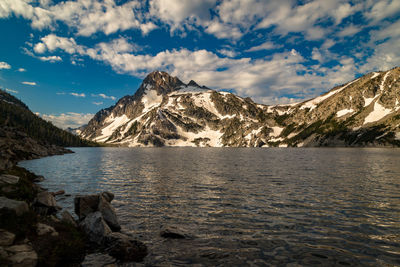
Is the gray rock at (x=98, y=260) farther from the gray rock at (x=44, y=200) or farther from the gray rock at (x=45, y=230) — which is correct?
the gray rock at (x=44, y=200)

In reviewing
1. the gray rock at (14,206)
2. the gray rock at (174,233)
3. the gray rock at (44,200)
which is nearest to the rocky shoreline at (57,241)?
the gray rock at (14,206)

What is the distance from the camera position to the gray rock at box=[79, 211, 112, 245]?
53.3 ft

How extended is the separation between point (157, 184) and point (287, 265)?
30452 mm

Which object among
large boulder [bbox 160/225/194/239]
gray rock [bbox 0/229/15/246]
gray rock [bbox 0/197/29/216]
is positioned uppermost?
gray rock [bbox 0/197/29/216]

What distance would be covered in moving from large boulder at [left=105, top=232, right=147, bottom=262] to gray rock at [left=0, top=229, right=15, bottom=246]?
550 centimetres

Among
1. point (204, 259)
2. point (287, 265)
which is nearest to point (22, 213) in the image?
point (204, 259)

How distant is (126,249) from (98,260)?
1703 millimetres

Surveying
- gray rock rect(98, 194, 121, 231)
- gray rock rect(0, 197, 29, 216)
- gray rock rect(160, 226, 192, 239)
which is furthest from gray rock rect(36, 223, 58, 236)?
gray rock rect(160, 226, 192, 239)

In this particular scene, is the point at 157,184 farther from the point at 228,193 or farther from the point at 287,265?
the point at 287,265

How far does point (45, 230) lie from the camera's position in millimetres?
14117

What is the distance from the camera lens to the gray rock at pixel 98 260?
13.3m

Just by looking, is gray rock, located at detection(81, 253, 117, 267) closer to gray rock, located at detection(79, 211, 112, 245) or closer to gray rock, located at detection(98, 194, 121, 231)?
gray rock, located at detection(79, 211, 112, 245)

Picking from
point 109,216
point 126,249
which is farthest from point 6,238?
point 109,216

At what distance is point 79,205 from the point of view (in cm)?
2059
